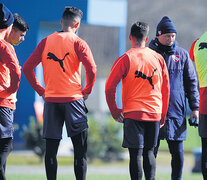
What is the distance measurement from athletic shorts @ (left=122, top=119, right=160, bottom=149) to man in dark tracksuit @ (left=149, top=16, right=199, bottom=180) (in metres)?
0.47

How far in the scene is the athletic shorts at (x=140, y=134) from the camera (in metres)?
5.31

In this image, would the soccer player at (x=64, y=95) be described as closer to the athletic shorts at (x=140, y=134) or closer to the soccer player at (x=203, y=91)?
the athletic shorts at (x=140, y=134)

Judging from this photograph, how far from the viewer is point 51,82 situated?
5.41 metres

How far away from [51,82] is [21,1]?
11563mm

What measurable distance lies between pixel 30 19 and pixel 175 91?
36.6 ft

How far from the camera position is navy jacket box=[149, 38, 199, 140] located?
19.2 feet

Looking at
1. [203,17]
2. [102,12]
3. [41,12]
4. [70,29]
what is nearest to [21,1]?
[41,12]

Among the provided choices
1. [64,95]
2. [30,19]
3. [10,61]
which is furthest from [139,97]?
[30,19]

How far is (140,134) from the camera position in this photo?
532 centimetres

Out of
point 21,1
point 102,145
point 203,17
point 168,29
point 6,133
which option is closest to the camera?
point 6,133

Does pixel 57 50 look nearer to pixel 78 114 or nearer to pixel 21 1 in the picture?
pixel 78 114

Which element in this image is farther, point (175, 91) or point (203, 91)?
point (175, 91)

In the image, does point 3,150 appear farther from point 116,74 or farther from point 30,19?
point 30,19

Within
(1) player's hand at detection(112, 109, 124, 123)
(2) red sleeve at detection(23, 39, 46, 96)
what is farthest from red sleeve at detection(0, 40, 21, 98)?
(1) player's hand at detection(112, 109, 124, 123)
